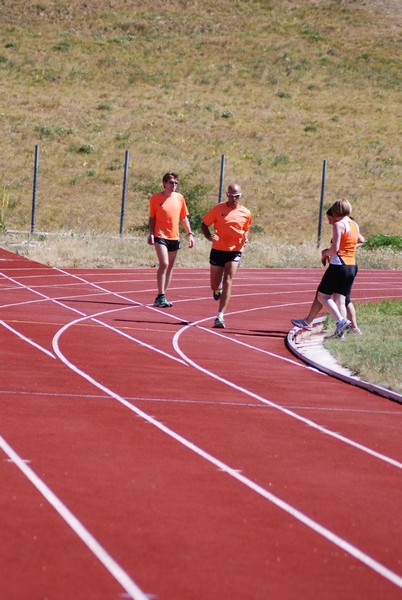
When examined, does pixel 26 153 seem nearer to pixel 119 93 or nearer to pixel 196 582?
pixel 119 93

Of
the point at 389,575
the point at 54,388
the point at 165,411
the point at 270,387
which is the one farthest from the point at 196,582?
the point at 270,387

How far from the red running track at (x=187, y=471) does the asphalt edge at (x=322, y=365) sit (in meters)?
0.12

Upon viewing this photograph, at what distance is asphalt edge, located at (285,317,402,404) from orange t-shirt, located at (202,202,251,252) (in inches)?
54.6

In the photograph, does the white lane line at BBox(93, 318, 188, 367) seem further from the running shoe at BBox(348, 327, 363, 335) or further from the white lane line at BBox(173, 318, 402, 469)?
the running shoe at BBox(348, 327, 363, 335)

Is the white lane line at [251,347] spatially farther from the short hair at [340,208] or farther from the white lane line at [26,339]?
the white lane line at [26,339]

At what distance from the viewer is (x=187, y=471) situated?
785 cm

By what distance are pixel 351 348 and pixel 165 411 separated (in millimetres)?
4670

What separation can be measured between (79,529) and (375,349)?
8.21m

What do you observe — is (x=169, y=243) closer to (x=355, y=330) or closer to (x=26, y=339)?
(x=355, y=330)

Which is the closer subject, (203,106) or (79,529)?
(79,529)

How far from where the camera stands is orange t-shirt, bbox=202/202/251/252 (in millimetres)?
16891

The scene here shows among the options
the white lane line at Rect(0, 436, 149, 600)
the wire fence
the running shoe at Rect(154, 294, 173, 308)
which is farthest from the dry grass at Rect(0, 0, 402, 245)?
the white lane line at Rect(0, 436, 149, 600)

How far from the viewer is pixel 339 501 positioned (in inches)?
288

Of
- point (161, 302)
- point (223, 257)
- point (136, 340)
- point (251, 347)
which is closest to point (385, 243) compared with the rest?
point (161, 302)
